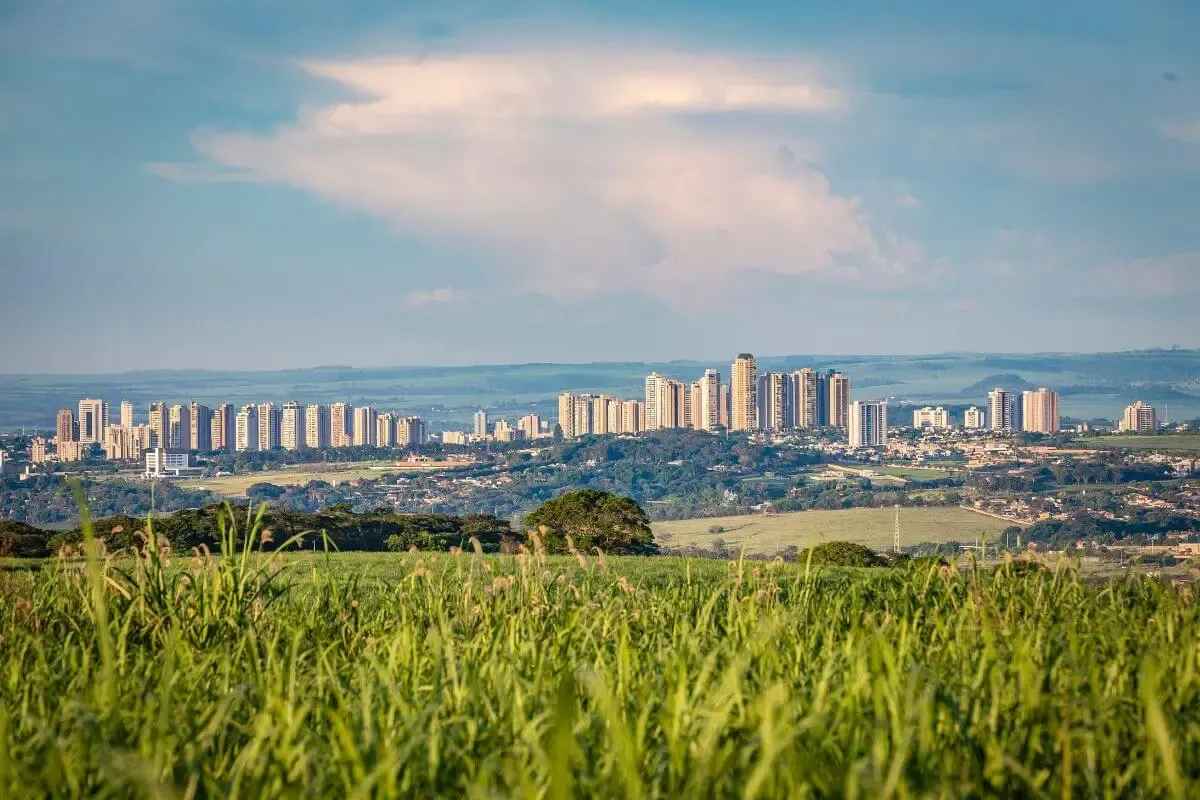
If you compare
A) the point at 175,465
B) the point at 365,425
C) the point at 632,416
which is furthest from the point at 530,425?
the point at 175,465

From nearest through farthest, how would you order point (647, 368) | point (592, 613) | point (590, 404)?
point (592, 613) < point (590, 404) < point (647, 368)

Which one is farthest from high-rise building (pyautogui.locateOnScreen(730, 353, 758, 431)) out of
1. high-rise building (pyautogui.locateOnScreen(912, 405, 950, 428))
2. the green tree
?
the green tree

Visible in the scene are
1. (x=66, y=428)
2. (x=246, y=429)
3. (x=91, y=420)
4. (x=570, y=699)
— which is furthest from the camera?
(x=246, y=429)

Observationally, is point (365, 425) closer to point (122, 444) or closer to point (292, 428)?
point (292, 428)

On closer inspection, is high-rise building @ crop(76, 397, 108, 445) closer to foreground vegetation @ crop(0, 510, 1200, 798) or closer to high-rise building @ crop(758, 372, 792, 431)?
high-rise building @ crop(758, 372, 792, 431)

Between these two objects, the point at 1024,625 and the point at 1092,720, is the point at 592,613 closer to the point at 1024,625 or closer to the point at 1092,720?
the point at 1024,625

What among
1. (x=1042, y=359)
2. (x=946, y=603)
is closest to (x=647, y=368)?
(x=1042, y=359)
